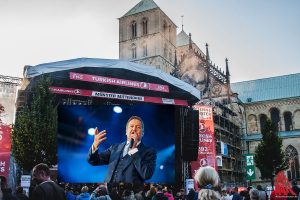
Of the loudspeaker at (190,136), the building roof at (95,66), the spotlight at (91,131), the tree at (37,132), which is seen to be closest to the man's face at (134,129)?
the spotlight at (91,131)

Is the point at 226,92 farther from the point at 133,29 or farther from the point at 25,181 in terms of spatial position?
the point at 25,181

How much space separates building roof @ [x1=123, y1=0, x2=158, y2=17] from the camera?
6256 centimetres

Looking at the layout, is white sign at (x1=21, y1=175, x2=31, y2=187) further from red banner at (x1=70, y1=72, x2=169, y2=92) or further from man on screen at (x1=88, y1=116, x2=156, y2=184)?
red banner at (x1=70, y1=72, x2=169, y2=92)

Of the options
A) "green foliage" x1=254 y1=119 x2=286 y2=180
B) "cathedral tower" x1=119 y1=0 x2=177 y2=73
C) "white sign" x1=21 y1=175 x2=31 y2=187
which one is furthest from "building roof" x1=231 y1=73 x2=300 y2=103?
"white sign" x1=21 y1=175 x2=31 y2=187

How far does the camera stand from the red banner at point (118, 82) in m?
18.3

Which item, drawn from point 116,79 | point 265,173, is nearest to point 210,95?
point 265,173

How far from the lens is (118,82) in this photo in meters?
19.3

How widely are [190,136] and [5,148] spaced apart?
29.5 ft

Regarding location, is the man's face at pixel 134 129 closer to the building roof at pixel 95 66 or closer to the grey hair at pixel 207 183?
the building roof at pixel 95 66

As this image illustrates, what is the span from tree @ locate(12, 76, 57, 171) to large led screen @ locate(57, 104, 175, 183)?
142 centimetres

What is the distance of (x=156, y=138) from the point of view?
15469 millimetres

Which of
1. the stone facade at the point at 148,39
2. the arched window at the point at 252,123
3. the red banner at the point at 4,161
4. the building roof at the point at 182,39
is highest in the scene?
the building roof at the point at 182,39

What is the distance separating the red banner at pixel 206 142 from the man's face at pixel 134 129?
30.9 ft

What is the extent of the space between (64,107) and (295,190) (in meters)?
9.52
